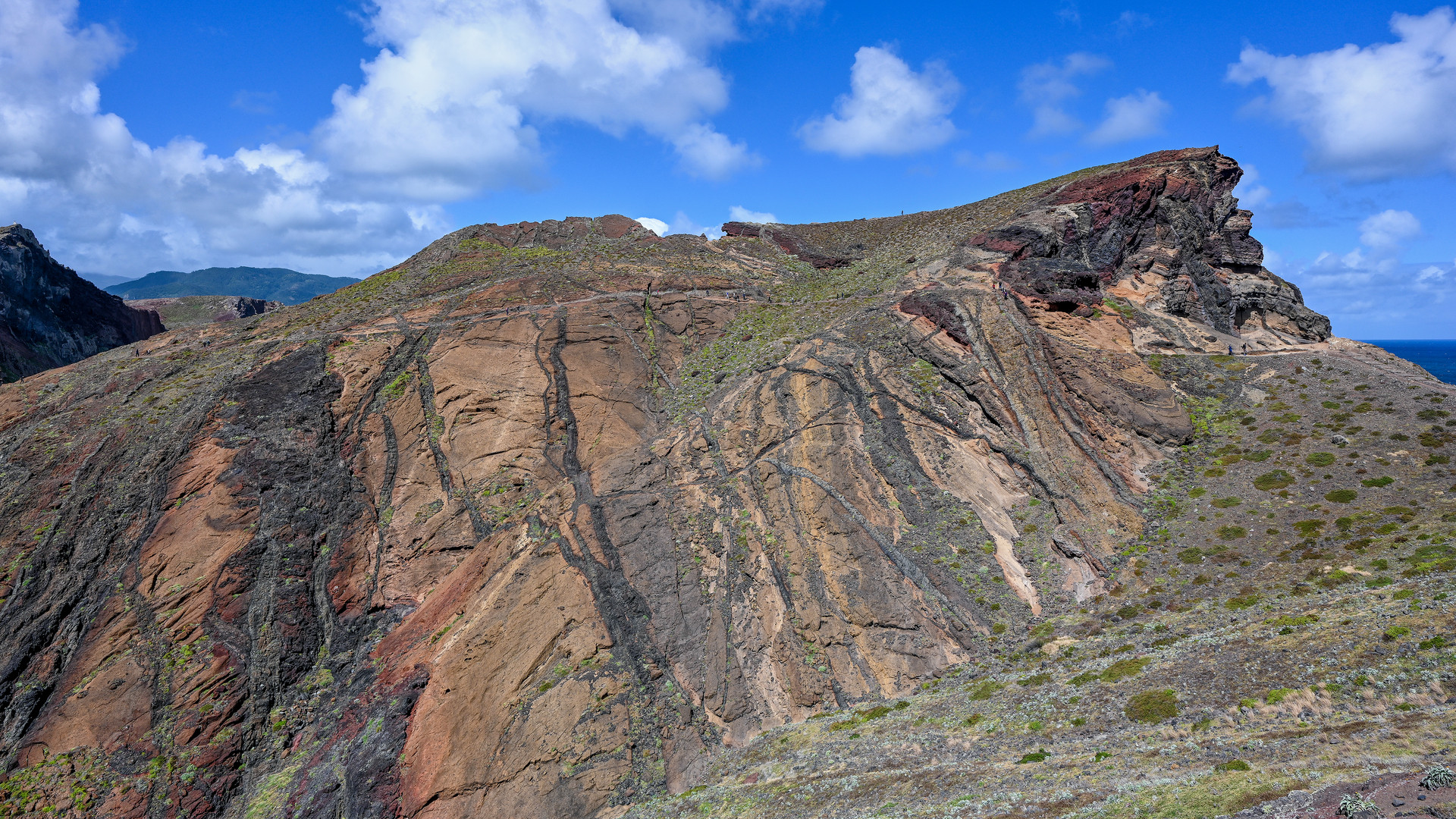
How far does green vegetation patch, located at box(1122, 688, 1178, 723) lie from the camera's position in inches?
658

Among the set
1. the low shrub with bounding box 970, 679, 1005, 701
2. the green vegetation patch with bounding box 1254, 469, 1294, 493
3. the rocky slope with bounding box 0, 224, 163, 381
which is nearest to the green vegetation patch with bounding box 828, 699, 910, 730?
the low shrub with bounding box 970, 679, 1005, 701

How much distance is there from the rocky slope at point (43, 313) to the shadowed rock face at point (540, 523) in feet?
172

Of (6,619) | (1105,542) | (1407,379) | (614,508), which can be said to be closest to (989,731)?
(1105,542)

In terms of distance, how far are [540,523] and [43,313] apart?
83.1 metres

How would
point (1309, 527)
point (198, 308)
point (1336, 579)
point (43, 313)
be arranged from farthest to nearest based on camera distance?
point (198, 308) < point (43, 313) < point (1309, 527) < point (1336, 579)

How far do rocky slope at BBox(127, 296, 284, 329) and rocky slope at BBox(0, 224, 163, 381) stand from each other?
1777cm

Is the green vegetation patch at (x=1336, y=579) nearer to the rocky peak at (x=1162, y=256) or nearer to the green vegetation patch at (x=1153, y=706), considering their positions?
the green vegetation patch at (x=1153, y=706)

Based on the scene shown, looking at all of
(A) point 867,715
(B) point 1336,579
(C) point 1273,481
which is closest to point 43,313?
(A) point 867,715

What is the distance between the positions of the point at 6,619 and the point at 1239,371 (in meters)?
54.0

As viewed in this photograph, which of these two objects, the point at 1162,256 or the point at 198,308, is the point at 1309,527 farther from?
the point at 198,308

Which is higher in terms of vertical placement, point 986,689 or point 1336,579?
point 1336,579

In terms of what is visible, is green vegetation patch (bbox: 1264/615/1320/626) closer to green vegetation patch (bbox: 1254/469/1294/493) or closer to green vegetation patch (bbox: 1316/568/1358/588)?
green vegetation patch (bbox: 1316/568/1358/588)

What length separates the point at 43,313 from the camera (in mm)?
71188

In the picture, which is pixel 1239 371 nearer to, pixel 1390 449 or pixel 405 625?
pixel 1390 449
